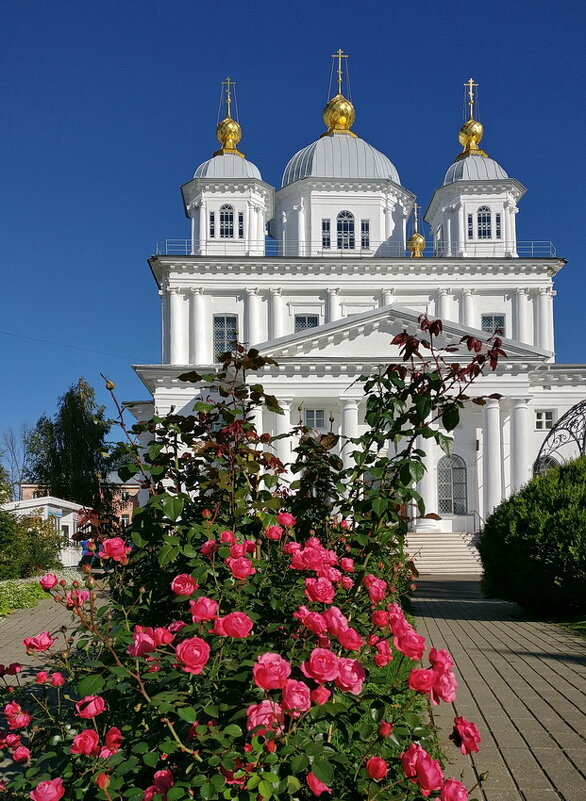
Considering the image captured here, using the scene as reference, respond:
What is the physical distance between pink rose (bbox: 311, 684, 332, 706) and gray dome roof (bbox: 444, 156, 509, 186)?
124ft

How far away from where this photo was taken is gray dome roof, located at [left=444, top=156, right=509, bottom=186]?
3784 centimetres

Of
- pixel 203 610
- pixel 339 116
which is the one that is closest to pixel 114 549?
pixel 203 610

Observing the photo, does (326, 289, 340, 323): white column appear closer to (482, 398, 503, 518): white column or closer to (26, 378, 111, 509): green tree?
(482, 398, 503, 518): white column

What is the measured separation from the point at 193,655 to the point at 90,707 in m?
0.61

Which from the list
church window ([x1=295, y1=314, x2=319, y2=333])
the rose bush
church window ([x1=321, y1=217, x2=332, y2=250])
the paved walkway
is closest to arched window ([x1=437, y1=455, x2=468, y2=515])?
church window ([x1=295, y1=314, x2=319, y2=333])

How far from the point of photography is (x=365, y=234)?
37562 mm

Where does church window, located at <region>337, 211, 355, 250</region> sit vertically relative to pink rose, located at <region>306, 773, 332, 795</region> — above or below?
above

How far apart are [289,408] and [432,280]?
11631 mm

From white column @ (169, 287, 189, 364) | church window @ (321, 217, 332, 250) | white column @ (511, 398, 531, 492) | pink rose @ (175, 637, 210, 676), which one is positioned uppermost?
church window @ (321, 217, 332, 250)

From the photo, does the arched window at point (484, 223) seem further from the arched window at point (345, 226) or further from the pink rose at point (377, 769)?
the pink rose at point (377, 769)

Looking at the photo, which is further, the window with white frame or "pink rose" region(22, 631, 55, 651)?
the window with white frame

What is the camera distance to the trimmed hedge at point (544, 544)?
11.8 m

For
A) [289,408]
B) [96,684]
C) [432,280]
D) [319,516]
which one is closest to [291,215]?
[432,280]

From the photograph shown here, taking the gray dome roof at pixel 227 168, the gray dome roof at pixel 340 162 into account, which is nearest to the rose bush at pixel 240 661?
the gray dome roof at pixel 227 168
